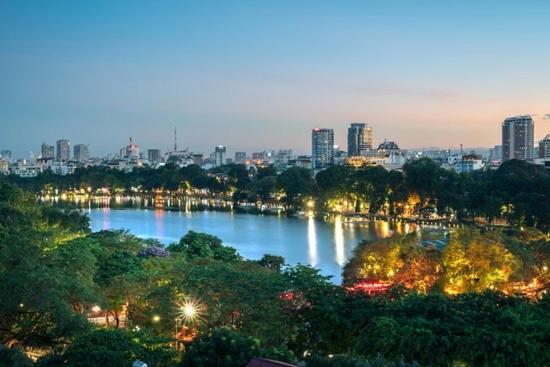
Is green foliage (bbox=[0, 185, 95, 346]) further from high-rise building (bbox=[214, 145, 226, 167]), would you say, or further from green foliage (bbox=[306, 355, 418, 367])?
high-rise building (bbox=[214, 145, 226, 167])

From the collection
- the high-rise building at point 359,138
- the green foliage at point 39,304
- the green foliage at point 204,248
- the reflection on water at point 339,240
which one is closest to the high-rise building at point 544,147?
the high-rise building at point 359,138

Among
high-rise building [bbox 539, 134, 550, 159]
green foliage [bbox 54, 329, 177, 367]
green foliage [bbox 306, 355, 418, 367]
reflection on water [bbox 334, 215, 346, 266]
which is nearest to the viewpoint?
green foliage [bbox 306, 355, 418, 367]

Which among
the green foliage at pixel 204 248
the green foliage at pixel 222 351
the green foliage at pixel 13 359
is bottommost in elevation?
the green foliage at pixel 204 248

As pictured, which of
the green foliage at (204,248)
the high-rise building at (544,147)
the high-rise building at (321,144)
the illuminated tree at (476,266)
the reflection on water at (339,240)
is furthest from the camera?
the high-rise building at (321,144)

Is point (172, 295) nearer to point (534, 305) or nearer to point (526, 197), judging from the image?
point (534, 305)

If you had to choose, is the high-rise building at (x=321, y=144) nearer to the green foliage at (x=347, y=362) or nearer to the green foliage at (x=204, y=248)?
the green foliage at (x=204, y=248)

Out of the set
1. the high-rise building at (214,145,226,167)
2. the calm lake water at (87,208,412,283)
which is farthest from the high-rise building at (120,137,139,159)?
the calm lake water at (87,208,412,283)

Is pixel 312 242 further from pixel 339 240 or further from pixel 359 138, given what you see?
pixel 359 138
